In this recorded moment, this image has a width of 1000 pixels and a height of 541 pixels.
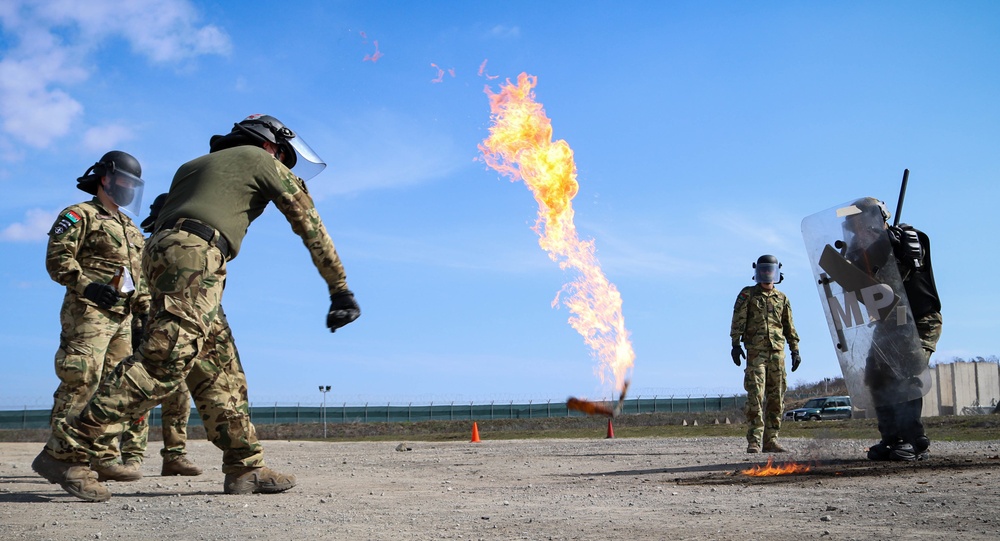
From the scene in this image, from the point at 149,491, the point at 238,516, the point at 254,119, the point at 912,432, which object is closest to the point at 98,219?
the point at 254,119

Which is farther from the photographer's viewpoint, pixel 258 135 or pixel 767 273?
pixel 767 273

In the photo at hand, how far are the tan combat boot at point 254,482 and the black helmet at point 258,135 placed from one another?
2204mm

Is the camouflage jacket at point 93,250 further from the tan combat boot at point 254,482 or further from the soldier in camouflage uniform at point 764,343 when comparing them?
the soldier in camouflage uniform at point 764,343

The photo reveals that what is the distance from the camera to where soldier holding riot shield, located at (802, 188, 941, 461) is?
7777mm

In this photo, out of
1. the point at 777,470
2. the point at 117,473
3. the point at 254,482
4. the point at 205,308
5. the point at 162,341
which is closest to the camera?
the point at 162,341

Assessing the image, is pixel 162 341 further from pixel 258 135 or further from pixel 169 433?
pixel 169 433

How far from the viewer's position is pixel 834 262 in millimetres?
8172

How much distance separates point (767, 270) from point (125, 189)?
777 centimetres

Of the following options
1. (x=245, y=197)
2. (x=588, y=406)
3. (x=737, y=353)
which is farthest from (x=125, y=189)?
(x=737, y=353)

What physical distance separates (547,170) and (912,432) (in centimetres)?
586

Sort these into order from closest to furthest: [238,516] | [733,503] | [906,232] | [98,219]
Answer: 1. [238,516]
2. [733,503]
3. [98,219]
4. [906,232]

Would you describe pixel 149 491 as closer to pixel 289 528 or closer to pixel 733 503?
pixel 289 528

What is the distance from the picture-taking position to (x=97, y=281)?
7.04m

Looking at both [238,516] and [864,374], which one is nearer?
[238,516]
